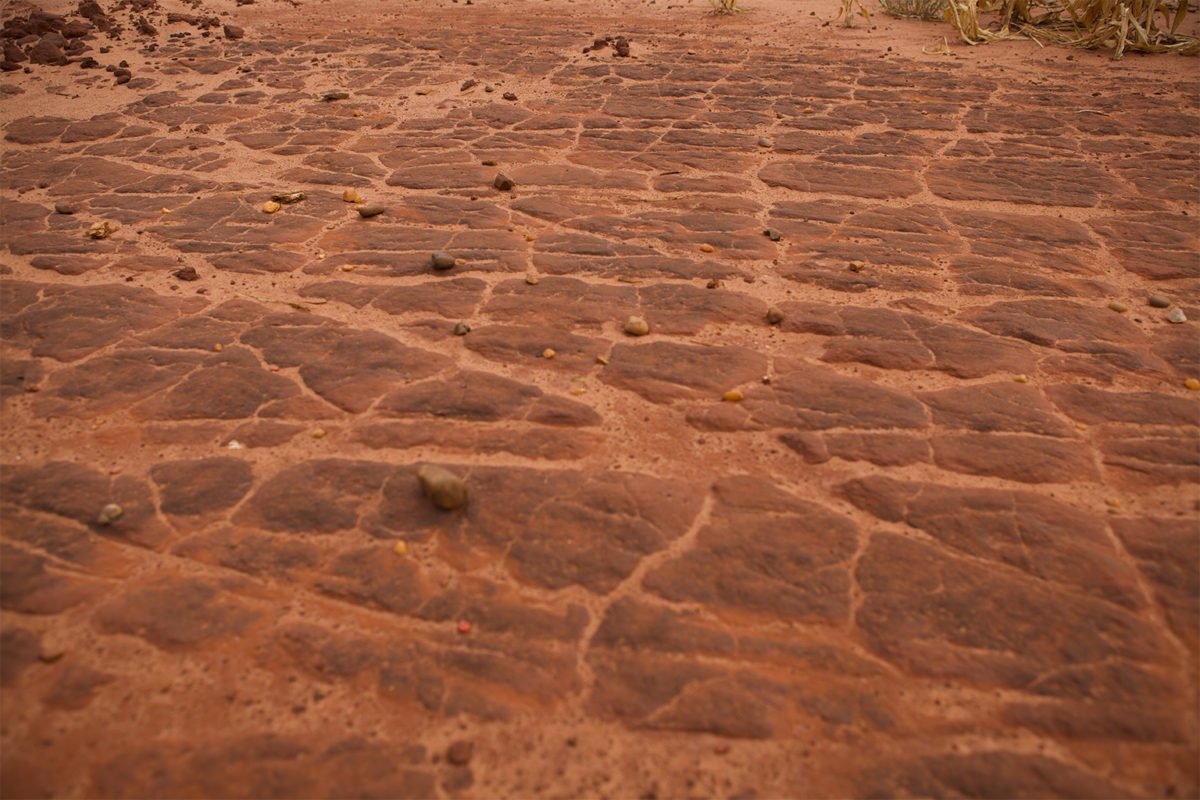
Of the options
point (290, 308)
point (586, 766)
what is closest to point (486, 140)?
point (290, 308)

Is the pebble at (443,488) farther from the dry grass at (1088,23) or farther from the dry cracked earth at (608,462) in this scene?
the dry grass at (1088,23)

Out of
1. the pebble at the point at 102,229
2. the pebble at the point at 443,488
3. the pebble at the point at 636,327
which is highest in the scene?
the pebble at the point at 102,229

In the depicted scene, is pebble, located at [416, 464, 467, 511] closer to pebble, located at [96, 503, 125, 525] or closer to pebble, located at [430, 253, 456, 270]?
pebble, located at [96, 503, 125, 525]

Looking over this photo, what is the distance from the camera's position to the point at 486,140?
4.83 meters

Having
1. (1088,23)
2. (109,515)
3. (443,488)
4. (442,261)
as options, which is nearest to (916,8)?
(1088,23)

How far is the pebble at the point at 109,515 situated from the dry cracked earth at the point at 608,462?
2cm

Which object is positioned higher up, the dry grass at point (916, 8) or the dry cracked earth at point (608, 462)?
the dry grass at point (916, 8)

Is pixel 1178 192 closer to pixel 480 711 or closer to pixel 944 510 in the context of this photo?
pixel 944 510

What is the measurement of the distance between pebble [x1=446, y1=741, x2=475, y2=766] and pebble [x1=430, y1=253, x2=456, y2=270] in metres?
2.14

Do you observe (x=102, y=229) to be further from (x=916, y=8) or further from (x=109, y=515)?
(x=916, y=8)

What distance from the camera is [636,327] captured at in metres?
3.06

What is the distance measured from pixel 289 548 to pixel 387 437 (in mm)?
480

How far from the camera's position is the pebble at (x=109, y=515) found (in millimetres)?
2342

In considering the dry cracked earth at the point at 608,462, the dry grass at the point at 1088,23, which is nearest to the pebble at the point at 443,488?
the dry cracked earth at the point at 608,462
